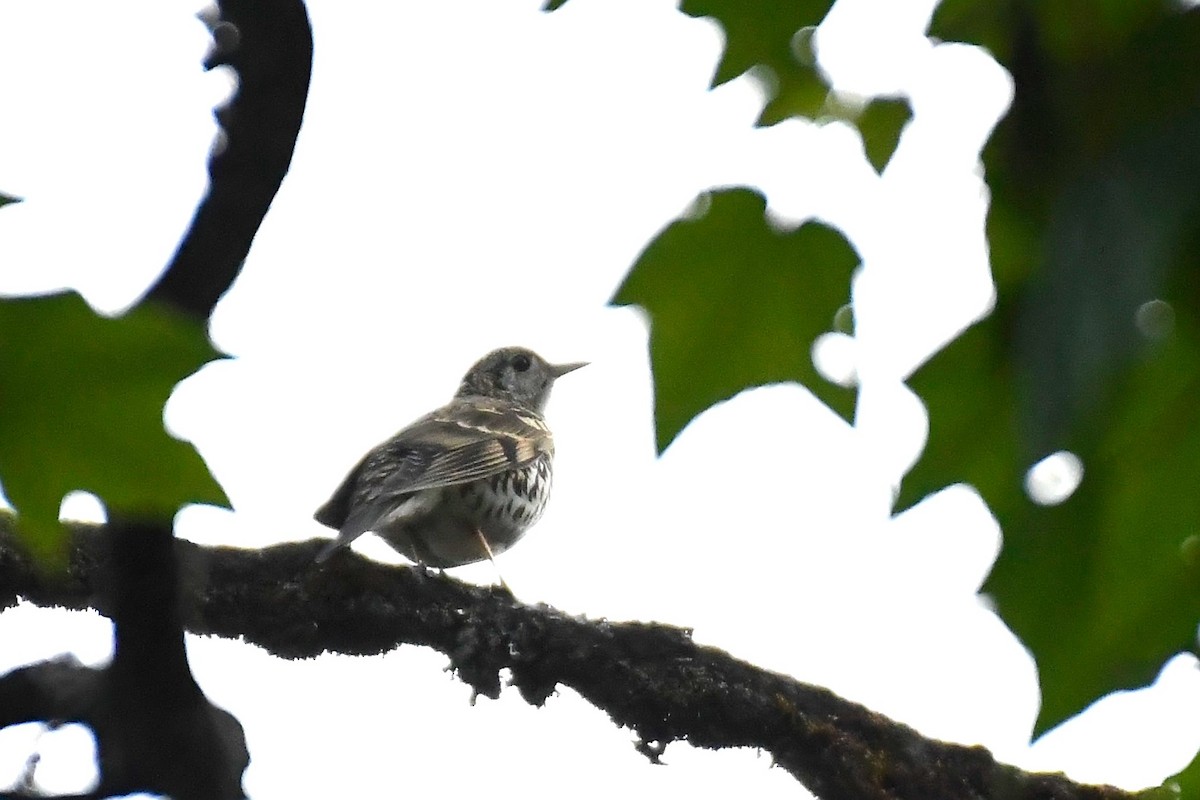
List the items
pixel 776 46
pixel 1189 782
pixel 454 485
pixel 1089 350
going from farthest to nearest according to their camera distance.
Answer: pixel 454 485, pixel 1189 782, pixel 776 46, pixel 1089 350

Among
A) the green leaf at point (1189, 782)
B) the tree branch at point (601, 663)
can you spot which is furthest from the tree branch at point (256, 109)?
the tree branch at point (601, 663)

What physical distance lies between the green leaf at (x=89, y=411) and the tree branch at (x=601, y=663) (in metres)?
2.30

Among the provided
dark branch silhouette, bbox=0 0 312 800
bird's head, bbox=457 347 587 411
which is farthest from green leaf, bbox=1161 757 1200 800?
bird's head, bbox=457 347 587 411

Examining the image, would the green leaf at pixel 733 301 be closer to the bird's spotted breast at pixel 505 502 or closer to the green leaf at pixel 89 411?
the green leaf at pixel 89 411

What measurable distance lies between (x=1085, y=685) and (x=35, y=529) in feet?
2.74

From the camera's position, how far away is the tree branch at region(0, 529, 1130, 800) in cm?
343

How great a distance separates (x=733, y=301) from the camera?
1.28 meters

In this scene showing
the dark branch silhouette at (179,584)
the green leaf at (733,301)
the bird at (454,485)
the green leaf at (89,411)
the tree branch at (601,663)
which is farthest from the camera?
the bird at (454,485)

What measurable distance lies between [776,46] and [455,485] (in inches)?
220

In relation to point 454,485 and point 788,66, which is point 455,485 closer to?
point 454,485

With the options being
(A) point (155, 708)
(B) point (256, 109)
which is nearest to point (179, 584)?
(A) point (155, 708)

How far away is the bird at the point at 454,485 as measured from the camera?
6.18 m

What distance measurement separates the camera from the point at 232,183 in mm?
1970

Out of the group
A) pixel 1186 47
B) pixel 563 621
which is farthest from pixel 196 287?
pixel 563 621
